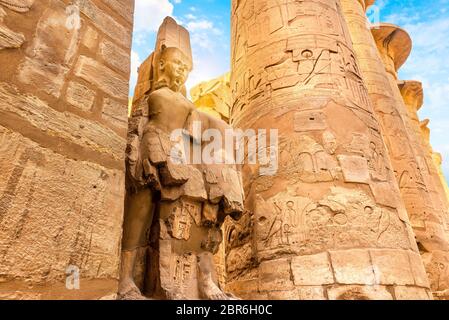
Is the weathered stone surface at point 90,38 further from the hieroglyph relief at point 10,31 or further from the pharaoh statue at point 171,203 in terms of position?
the pharaoh statue at point 171,203

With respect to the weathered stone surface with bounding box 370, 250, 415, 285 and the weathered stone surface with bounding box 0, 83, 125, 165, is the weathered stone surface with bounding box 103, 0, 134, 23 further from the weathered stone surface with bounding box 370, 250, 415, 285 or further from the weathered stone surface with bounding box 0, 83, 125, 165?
the weathered stone surface with bounding box 370, 250, 415, 285

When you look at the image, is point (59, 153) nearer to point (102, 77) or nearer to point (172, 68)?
point (102, 77)

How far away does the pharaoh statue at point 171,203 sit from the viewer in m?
1.78

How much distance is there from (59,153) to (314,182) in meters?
2.35

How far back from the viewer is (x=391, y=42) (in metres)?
9.59

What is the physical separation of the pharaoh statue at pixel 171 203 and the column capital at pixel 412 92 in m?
9.65

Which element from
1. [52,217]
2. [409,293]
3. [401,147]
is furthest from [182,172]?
[401,147]

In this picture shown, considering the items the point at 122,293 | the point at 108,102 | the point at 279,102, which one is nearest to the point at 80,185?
the point at 108,102

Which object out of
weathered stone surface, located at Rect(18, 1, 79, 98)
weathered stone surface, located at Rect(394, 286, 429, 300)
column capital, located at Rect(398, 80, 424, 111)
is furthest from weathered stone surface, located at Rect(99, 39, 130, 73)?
column capital, located at Rect(398, 80, 424, 111)

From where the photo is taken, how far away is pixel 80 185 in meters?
1.33

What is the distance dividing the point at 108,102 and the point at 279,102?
2343mm

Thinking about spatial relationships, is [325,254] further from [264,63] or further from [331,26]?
[331,26]

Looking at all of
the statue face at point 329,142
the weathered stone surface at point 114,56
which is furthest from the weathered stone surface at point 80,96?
the statue face at point 329,142

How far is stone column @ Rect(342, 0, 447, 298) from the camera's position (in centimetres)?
570
